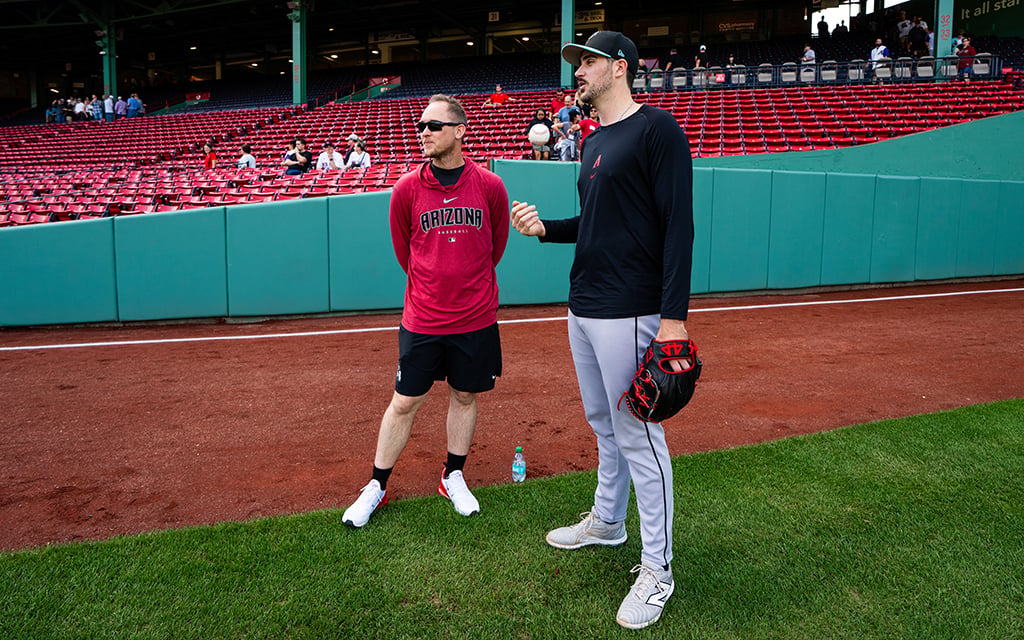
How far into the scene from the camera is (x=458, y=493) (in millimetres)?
3291

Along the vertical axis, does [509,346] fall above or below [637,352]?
below

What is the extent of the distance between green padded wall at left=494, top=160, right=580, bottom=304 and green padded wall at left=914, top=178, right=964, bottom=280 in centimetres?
644

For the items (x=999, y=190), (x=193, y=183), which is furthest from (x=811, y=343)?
(x=193, y=183)

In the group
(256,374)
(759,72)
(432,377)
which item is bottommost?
(256,374)

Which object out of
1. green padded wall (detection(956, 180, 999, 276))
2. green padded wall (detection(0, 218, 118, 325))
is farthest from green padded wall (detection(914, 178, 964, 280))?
green padded wall (detection(0, 218, 118, 325))

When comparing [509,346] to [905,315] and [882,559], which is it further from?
[905,315]

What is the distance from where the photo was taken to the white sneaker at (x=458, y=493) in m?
3.20

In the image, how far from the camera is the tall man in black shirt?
2.21 metres

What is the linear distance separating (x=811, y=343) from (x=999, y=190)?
25.8 ft

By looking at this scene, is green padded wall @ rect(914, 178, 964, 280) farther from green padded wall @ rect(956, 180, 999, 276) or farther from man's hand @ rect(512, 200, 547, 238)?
man's hand @ rect(512, 200, 547, 238)

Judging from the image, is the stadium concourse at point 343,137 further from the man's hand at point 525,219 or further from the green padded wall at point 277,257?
the man's hand at point 525,219

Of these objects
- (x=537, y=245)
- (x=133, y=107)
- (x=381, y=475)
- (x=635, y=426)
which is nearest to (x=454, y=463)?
(x=381, y=475)

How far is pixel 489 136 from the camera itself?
55.2 feet

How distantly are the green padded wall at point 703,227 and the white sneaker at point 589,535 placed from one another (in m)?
7.49
